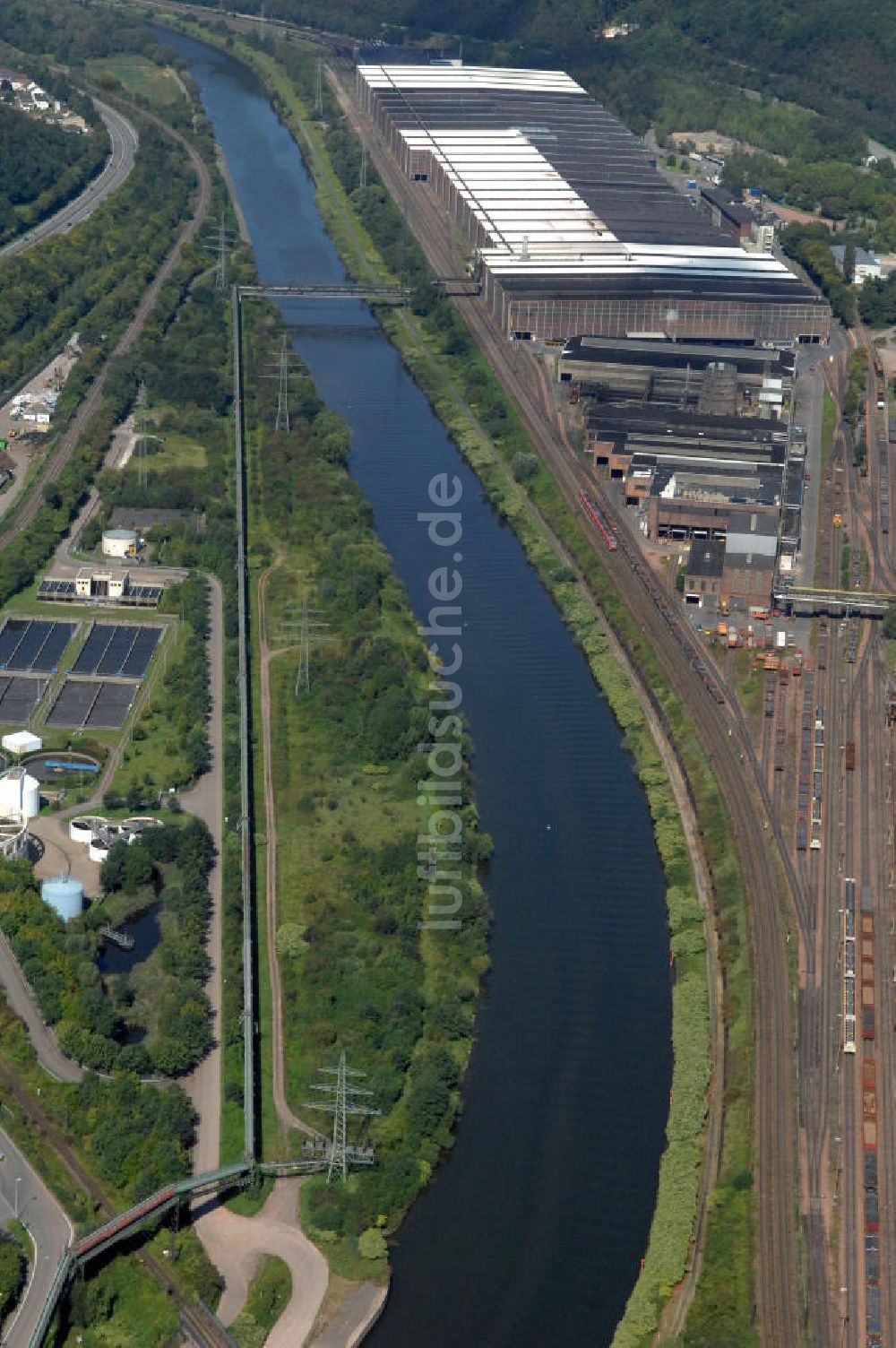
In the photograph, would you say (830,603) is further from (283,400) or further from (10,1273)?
(10,1273)

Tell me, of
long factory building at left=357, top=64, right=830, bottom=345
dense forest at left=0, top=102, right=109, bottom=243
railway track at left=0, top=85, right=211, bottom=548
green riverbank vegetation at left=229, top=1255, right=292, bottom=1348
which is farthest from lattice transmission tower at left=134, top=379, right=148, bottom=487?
green riverbank vegetation at left=229, top=1255, right=292, bottom=1348

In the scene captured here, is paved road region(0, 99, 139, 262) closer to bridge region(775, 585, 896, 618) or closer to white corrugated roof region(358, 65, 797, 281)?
white corrugated roof region(358, 65, 797, 281)

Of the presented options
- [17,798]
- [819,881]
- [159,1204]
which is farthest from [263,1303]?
[819,881]

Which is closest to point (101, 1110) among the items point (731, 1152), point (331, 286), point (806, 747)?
point (731, 1152)

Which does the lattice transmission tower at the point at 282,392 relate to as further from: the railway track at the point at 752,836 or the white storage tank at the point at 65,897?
the white storage tank at the point at 65,897

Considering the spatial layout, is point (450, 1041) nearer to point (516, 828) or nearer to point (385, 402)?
point (516, 828)
